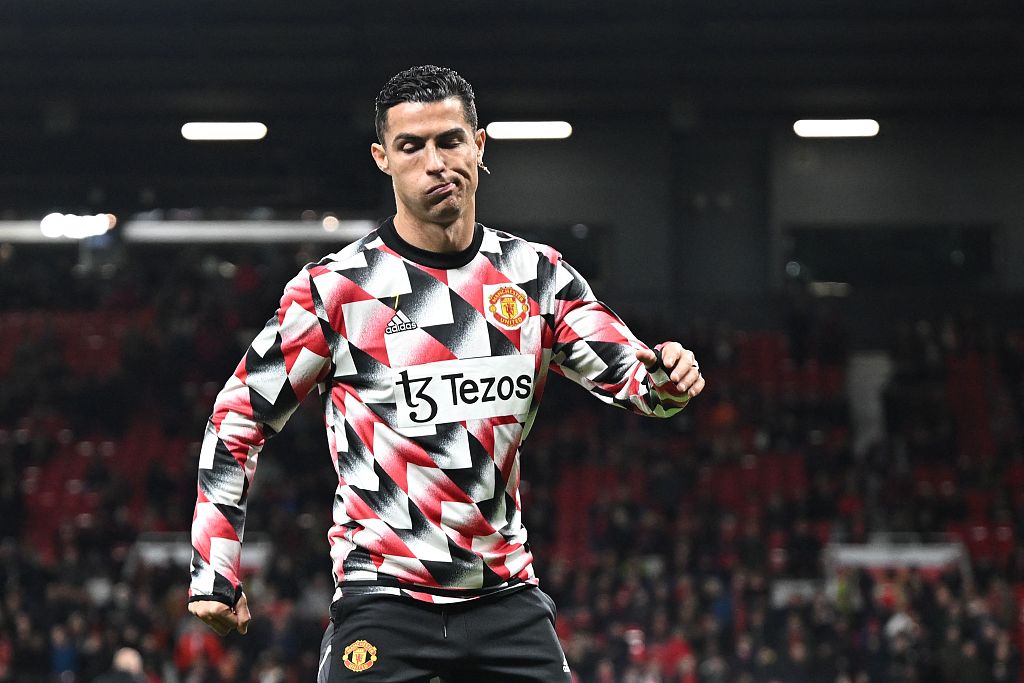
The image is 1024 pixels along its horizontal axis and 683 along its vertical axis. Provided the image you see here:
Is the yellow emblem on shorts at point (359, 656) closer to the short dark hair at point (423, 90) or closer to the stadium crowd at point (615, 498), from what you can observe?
the short dark hair at point (423, 90)

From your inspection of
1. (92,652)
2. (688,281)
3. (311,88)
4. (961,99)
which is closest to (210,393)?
(311,88)

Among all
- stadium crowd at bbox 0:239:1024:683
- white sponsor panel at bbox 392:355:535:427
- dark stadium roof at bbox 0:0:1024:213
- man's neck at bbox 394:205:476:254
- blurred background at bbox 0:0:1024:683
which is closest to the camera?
white sponsor panel at bbox 392:355:535:427

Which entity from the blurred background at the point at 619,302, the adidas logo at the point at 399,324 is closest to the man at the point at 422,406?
the adidas logo at the point at 399,324

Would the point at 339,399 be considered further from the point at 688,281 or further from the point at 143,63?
the point at 688,281

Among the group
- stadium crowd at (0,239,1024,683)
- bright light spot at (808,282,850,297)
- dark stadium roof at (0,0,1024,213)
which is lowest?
stadium crowd at (0,239,1024,683)

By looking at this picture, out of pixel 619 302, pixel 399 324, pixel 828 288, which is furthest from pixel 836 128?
pixel 399 324

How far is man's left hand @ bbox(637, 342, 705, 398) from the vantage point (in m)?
3.00

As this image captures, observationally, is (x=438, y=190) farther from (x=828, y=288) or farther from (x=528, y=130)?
(x=828, y=288)

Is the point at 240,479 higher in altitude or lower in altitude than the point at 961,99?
lower

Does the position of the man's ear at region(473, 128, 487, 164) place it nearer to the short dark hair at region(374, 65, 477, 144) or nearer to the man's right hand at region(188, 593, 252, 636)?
the short dark hair at region(374, 65, 477, 144)

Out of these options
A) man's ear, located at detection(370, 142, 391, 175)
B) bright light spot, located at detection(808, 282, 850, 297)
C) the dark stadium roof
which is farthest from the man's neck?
bright light spot, located at detection(808, 282, 850, 297)

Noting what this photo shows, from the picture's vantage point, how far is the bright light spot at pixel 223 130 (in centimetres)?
2131

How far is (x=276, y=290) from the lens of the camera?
837 inches

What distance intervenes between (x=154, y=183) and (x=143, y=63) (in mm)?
4563
